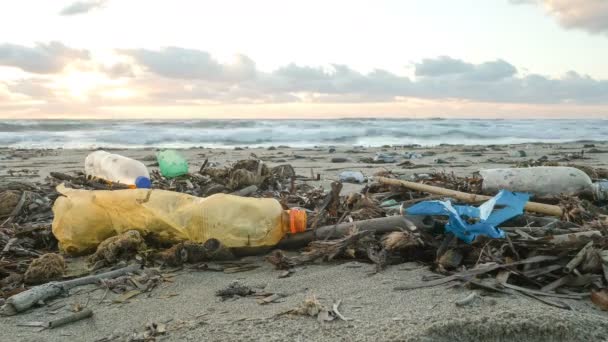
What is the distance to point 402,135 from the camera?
963 inches

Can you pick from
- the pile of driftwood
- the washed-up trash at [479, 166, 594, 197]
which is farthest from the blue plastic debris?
the washed-up trash at [479, 166, 594, 197]

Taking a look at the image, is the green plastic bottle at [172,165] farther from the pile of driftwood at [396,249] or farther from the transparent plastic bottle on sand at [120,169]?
the pile of driftwood at [396,249]

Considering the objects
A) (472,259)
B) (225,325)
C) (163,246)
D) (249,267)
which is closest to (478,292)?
(472,259)

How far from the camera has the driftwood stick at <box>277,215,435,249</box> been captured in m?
2.45

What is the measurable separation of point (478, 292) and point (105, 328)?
4.47 ft

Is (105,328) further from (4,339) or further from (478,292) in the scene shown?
(478,292)

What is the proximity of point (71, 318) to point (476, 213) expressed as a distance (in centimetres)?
180

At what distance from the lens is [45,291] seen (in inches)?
85.9

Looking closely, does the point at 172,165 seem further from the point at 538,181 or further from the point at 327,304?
the point at 327,304

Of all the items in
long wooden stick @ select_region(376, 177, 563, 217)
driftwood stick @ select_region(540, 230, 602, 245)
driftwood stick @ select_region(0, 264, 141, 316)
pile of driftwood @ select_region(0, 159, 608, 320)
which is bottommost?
driftwood stick @ select_region(0, 264, 141, 316)

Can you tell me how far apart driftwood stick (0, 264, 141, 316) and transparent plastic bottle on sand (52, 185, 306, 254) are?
0.37 meters

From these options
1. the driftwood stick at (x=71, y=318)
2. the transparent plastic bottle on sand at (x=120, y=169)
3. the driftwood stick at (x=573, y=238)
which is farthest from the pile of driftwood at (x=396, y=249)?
the transparent plastic bottle on sand at (x=120, y=169)

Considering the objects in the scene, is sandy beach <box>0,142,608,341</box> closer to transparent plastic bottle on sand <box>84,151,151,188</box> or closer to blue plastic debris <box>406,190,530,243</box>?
blue plastic debris <box>406,190,530,243</box>

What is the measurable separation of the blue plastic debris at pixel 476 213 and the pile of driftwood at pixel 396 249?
38 mm
